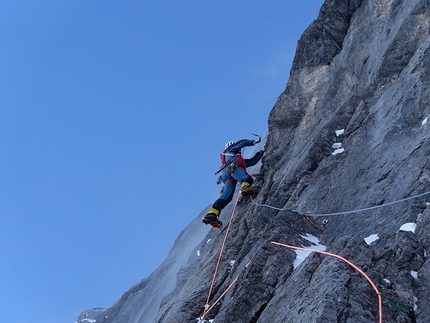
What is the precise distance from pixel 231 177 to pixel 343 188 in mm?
5070

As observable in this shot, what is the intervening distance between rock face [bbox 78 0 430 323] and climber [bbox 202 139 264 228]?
49cm

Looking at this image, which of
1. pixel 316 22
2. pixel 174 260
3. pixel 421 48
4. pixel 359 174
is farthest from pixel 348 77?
pixel 174 260

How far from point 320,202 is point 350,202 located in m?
0.91

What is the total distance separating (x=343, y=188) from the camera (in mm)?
9031

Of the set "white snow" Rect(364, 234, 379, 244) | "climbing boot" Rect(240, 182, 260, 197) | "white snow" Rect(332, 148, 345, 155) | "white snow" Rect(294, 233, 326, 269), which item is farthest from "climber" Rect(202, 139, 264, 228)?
"white snow" Rect(364, 234, 379, 244)

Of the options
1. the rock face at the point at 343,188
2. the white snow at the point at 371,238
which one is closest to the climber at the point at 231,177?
the rock face at the point at 343,188

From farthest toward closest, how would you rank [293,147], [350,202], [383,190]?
[293,147], [350,202], [383,190]

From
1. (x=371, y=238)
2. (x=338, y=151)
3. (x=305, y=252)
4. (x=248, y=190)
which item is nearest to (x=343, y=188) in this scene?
(x=338, y=151)

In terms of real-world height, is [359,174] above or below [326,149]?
below

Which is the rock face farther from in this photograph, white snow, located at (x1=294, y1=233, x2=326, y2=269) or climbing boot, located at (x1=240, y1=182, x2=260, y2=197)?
climbing boot, located at (x1=240, y1=182, x2=260, y2=197)

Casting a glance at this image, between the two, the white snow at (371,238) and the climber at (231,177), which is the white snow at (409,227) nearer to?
the white snow at (371,238)

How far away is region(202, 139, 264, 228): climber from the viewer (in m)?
12.9

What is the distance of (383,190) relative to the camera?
7.88 metres

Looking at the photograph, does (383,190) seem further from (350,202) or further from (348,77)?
(348,77)
